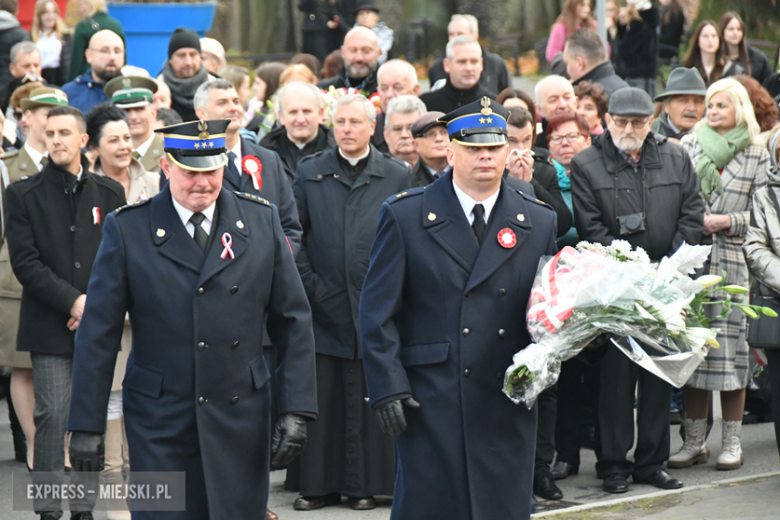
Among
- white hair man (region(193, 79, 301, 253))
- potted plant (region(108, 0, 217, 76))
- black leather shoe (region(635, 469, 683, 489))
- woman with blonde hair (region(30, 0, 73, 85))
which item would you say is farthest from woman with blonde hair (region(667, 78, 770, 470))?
potted plant (region(108, 0, 217, 76))

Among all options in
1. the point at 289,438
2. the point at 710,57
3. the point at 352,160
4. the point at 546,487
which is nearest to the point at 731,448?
the point at 546,487

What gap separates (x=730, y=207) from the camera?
8141 mm

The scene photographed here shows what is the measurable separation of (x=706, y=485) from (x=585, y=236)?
6.01 ft

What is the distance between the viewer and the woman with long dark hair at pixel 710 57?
11500 mm

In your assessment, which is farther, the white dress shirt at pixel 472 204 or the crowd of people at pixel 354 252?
the white dress shirt at pixel 472 204

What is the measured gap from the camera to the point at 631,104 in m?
7.50

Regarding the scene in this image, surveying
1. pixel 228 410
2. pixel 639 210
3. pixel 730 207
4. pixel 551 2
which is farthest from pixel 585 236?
pixel 551 2

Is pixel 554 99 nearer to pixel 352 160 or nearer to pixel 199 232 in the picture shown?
pixel 352 160

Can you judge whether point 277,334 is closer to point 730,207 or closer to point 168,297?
point 168,297

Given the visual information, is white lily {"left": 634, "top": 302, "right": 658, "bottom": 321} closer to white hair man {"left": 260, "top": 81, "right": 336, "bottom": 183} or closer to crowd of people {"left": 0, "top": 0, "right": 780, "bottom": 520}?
crowd of people {"left": 0, "top": 0, "right": 780, "bottom": 520}

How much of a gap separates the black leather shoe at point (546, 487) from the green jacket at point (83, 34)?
23.4 feet

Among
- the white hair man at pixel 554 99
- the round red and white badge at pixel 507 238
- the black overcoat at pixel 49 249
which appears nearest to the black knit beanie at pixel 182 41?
the white hair man at pixel 554 99

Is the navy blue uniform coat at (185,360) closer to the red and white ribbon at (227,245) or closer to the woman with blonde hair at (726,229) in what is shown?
the red and white ribbon at (227,245)

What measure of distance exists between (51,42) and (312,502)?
27.2 feet
